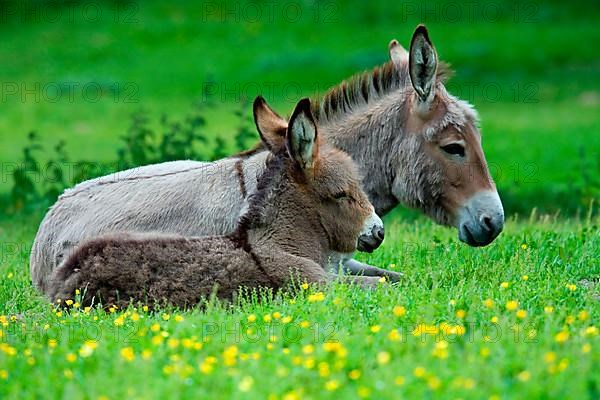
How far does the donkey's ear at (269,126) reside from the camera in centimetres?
781

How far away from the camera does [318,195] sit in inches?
304

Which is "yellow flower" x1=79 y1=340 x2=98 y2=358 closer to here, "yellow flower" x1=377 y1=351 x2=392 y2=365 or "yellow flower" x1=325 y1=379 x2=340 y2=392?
"yellow flower" x1=325 y1=379 x2=340 y2=392

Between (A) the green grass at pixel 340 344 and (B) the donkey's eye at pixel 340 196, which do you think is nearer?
(A) the green grass at pixel 340 344

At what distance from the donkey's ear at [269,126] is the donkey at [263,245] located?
7 centimetres

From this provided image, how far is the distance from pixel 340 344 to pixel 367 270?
297cm

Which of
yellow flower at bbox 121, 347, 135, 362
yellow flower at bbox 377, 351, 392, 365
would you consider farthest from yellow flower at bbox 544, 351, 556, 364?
yellow flower at bbox 121, 347, 135, 362

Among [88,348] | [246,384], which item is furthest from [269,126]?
[246,384]

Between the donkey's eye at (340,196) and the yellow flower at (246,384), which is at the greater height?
the donkey's eye at (340,196)

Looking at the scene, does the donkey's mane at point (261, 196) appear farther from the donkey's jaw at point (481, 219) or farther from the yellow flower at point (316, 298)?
the donkey's jaw at point (481, 219)

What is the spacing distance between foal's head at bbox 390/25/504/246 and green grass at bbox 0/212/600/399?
0.66 m

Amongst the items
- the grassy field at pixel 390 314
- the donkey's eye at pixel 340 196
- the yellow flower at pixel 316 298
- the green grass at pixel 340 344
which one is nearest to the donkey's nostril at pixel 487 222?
the grassy field at pixel 390 314

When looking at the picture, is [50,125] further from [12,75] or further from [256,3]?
[256,3]

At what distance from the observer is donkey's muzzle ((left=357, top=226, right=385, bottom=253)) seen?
301 inches

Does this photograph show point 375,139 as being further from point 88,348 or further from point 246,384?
point 246,384
